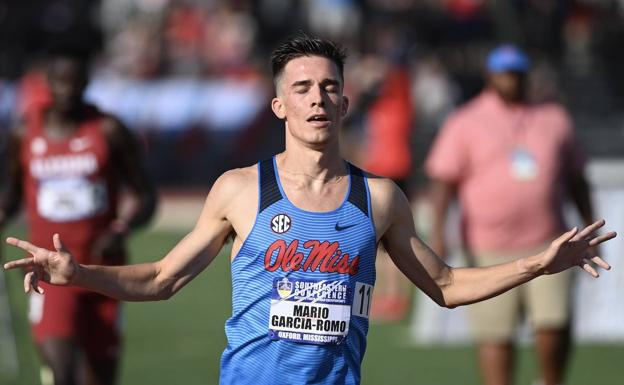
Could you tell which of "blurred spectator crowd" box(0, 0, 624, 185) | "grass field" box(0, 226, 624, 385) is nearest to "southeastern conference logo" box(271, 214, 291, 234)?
"grass field" box(0, 226, 624, 385)

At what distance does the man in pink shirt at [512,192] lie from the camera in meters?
9.56

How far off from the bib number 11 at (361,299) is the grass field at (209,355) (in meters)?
5.19

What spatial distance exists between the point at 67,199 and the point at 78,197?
63 millimetres

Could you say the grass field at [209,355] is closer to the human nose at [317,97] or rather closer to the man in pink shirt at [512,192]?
the man in pink shirt at [512,192]

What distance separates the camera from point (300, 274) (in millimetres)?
5754

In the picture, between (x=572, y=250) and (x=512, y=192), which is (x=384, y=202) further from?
(x=512, y=192)

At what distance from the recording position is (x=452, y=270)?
20.0 feet

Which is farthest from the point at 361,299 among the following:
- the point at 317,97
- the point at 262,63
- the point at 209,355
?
the point at 262,63

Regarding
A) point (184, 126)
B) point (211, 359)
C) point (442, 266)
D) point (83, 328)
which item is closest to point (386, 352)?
point (211, 359)

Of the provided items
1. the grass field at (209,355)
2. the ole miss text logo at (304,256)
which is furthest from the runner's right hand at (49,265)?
the grass field at (209,355)

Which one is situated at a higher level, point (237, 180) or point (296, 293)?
point (237, 180)

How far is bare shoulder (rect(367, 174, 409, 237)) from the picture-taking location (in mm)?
5906

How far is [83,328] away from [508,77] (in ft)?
10.7

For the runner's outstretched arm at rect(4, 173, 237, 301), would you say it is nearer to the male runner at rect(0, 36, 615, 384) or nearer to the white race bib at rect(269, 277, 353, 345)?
the male runner at rect(0, 36, 615, 384)
